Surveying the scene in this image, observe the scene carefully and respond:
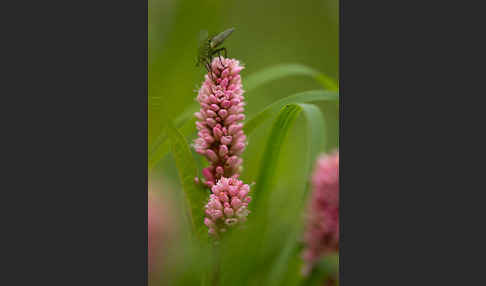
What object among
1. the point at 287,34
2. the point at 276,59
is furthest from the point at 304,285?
the point at 287,34

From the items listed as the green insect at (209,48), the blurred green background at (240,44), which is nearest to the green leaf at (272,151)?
the blurred green background at (240,44)

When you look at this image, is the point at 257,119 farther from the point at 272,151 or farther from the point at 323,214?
the point at 323,214

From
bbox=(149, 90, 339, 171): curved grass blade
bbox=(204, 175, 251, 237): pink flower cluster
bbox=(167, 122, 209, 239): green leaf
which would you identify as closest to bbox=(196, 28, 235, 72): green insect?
bbox=(149, 90, 339, 171): curved grass blade

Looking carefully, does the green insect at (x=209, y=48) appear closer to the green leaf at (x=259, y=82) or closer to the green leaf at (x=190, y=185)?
the green leaf at (x=259, y=82)

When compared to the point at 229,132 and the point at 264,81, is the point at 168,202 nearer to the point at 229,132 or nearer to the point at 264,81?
the point at 229,132

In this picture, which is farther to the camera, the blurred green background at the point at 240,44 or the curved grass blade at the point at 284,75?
the curved grass blade at the point at 284,75

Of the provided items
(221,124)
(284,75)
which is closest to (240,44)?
(284,75)

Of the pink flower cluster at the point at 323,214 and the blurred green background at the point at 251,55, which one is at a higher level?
the blurred green background at the point at 251,55
